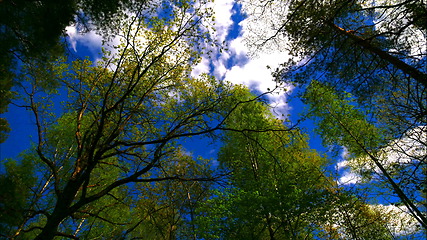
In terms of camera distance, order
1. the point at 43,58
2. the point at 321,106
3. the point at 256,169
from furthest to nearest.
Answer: the point at 321,106 < the point at 256,169 < the point at 43,58

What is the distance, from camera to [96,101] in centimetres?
568

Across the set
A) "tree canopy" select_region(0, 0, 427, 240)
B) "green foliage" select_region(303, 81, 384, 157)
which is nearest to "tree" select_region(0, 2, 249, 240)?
"tree canopy" select_region(0, 0, 427, 240)

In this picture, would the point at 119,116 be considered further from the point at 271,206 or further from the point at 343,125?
the point at 343,125

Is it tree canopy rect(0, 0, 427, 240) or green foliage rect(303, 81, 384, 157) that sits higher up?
green foliage rect(303, 81, 384, 157)

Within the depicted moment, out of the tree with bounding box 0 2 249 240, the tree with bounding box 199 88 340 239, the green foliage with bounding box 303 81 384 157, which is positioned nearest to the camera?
the tree with bounding box 0 2 249 240

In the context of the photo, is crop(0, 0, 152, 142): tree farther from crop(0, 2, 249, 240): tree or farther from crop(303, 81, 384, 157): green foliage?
crop(303, 81, 384, 157): green foliage

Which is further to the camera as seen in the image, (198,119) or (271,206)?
(271,206)

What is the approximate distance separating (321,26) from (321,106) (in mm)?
7021

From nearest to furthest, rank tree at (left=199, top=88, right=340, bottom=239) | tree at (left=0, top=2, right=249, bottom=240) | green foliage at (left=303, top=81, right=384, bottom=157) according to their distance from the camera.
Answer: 1. tree at (left=0, top=2, right=249, bottom=240)
2. tree at (left=199, top=88, right=340, bottom=239)
3. green foliage at (left=303, top=81, right=384, bottom=157)

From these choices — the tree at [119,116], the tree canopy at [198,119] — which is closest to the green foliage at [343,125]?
the tree canopy at [198,119]

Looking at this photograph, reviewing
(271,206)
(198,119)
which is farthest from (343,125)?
(198,119)

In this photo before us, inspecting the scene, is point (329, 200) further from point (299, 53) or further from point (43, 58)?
point (43, 58)

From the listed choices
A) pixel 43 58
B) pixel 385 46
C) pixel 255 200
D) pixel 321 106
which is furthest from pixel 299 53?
pixel 321 106

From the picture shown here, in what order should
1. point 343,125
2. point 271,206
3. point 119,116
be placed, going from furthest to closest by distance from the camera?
point 343,125 < point 271,206 < point 119,116
